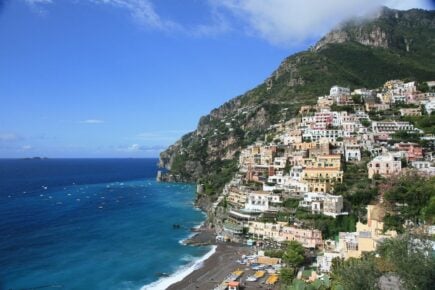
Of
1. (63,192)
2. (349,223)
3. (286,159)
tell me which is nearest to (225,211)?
(286,159)

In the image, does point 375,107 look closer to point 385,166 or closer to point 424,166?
point 424,166

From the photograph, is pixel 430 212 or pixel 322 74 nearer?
pixel 430 212

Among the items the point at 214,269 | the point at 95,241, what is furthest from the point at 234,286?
the point at 95,241

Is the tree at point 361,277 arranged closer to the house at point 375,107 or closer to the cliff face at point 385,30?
the house at point 375,107

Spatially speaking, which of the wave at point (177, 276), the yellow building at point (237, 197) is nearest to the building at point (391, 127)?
the yellow building at point (237, 197)

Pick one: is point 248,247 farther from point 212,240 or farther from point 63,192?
point 63,192
